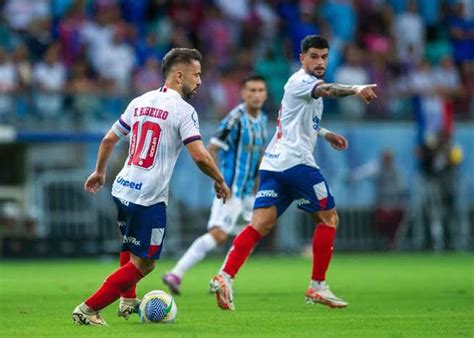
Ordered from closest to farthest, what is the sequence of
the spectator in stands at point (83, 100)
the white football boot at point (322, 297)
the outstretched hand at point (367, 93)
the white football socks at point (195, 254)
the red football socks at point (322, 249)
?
1. the outstretched hand at point (367, 93)
2. the white football boot at point (322, 297)
3. the red football socks at point (322, 249)
4. the white football socks at point (195, 254)
5. the spectator in stands at point (83, 100)

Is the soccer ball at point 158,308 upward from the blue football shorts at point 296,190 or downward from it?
downward

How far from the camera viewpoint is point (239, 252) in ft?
43.2

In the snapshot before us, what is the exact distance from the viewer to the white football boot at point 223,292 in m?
12.6

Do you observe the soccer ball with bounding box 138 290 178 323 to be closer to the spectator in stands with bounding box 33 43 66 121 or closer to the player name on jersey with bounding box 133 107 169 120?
the player name on jersey with bounding box 133 107 169 120

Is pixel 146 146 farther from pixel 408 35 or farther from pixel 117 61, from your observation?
pixel 408 35

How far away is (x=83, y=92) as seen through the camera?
24.8 m

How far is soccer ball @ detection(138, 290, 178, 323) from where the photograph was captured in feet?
35.9

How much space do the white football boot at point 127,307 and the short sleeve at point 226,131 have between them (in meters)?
4.50

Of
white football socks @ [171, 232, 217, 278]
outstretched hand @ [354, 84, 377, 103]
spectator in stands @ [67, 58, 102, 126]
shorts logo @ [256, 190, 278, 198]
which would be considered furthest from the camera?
spectator in stands @ [67, 58, 102, 126]

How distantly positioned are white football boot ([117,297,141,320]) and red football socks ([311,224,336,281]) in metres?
2.26

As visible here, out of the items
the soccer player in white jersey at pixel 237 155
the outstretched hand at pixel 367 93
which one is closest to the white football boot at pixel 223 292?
the outstretched hand at pixel 367 93

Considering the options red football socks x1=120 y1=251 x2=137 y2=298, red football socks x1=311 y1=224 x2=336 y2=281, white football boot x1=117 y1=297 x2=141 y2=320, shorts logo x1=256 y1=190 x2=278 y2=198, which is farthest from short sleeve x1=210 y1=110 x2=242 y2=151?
white football boot x1=117 y1=297 x2=141 y2=320

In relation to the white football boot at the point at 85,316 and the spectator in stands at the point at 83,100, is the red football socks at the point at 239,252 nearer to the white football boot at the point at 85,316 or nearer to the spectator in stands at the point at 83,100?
the white football boot at the point at 85,316

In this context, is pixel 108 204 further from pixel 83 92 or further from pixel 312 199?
pixel 312 199
